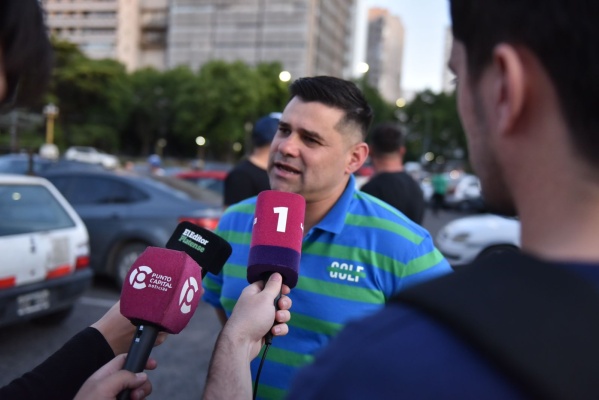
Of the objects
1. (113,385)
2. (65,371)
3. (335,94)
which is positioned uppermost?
(335,94)

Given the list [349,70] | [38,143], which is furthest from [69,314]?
[349,70]

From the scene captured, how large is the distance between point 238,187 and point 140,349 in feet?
11.9

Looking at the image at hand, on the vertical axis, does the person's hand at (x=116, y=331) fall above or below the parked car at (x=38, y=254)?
above

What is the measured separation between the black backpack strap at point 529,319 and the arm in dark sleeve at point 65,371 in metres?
1.18

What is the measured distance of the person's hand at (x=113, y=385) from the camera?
4.01 ft

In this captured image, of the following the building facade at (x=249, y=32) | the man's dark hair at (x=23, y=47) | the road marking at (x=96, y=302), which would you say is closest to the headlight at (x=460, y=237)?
the road marking at (x=96, y=302)

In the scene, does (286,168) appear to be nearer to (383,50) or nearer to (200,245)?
(200,245)

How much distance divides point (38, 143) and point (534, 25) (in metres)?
47.8

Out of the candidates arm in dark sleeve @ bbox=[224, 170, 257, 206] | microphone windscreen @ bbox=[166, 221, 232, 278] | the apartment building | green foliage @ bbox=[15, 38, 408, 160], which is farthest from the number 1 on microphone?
the apartment building

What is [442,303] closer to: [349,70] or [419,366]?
[419,366]

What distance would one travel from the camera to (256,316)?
4.62 ft

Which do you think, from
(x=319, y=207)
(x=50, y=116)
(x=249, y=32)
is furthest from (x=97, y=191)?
(x=249, y=32)

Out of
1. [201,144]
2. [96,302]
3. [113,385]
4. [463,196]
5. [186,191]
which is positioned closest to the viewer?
[113,385]

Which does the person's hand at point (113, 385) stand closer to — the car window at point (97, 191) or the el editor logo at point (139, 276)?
the el editor logo at point (139, 276)
